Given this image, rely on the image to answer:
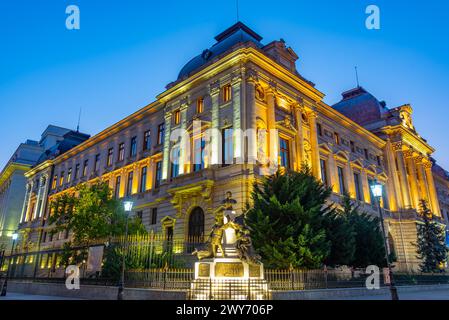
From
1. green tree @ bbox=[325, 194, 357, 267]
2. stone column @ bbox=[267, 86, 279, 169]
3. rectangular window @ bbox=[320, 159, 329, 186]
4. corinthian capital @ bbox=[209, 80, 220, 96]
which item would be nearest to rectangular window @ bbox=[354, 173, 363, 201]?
rectangular window @ bbox=[320, 159, 329, 186]

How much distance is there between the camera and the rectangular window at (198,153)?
2618 centimetres

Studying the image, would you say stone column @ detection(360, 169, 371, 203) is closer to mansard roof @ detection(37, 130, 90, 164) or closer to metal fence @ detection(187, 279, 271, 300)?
metal fence @ detection(187, 279, 271, 300)

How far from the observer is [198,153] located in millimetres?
26578

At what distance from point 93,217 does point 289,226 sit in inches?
547

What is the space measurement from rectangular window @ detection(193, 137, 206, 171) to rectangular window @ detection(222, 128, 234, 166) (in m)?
2.27

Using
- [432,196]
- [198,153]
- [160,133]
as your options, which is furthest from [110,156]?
[432,196]

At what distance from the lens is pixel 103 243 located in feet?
57.3

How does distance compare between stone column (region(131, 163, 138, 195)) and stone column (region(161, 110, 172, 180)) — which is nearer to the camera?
stone column (region(161, 110, 172, 180))

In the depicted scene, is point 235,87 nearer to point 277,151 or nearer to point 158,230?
point 277,151

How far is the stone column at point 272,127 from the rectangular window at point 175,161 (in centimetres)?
811

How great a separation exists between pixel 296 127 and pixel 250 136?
649 cm

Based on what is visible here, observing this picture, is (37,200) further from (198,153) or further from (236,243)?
(236,243)

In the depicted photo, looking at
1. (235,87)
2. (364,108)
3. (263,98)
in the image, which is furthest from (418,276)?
(364,108)

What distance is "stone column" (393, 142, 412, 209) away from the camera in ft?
136
